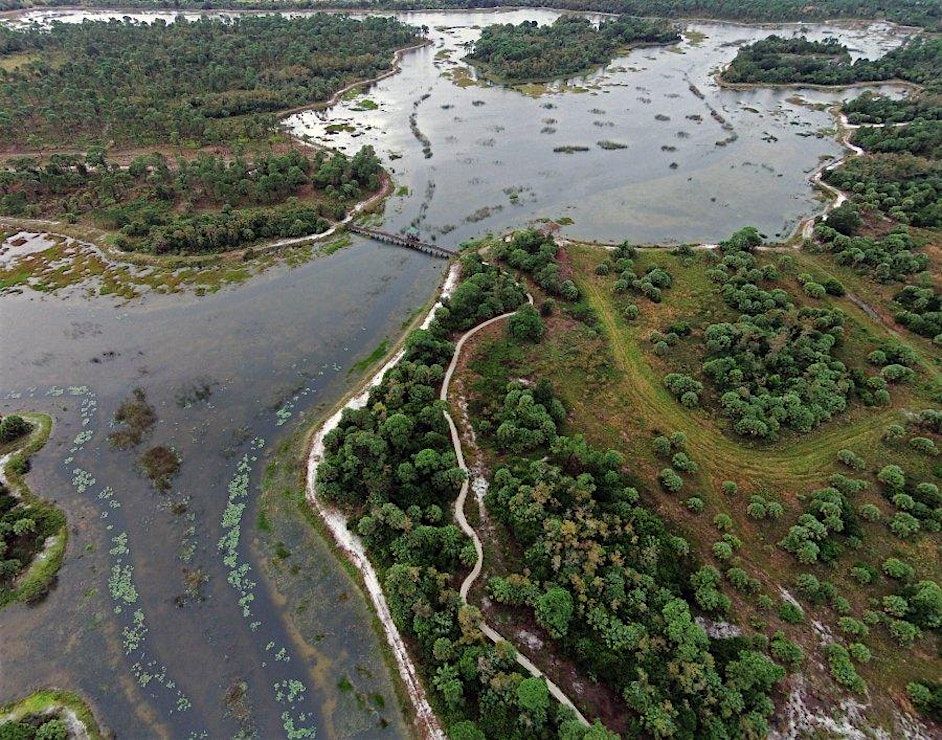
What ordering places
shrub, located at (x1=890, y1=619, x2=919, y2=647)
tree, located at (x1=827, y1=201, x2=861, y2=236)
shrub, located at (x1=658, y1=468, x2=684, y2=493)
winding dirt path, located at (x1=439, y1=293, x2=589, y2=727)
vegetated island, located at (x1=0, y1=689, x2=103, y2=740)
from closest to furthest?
vegetated island, located at (x1=0, y1=689, x2=103, y2=740) < winding dirt path, located at (x1=439, y1=293, x2=589, y2=727) < shrub, located at (x1=890, y1=619, x2=919, y2=647) < shrub, located at (x1=658, y1=468, x2=684, y2=493) < tree, located at (x1=827, y1=201, x2=861, y2=236)

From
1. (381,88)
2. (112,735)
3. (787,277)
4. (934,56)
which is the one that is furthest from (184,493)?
(934,56)

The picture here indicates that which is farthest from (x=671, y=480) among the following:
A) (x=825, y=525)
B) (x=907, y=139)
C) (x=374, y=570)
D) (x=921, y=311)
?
(x=907, y=139)

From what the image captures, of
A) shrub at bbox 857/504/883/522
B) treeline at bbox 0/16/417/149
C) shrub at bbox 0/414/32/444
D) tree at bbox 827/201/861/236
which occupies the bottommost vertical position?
shrub at bbox 0/414/32/444

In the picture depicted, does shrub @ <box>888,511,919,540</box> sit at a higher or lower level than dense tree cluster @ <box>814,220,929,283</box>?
lower

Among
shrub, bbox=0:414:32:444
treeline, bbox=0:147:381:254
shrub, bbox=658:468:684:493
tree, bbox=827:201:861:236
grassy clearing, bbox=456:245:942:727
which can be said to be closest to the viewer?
grassy clearing, bbox=456:245:942:727

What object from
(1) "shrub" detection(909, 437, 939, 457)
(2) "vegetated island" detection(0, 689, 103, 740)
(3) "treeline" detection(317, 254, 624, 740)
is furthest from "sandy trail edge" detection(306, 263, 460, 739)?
(1) "shrub" detection(909, 437, 939, 457)

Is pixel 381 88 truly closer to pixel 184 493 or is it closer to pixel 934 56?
pixel 184 493

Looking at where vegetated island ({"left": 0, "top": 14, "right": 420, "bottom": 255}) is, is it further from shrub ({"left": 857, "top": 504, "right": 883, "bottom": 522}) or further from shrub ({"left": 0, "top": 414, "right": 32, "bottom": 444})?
shrub ({"left": 857, "top": 504, "right": 883, "bottom": 522})

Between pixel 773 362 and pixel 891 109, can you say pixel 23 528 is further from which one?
pixel 891 109
